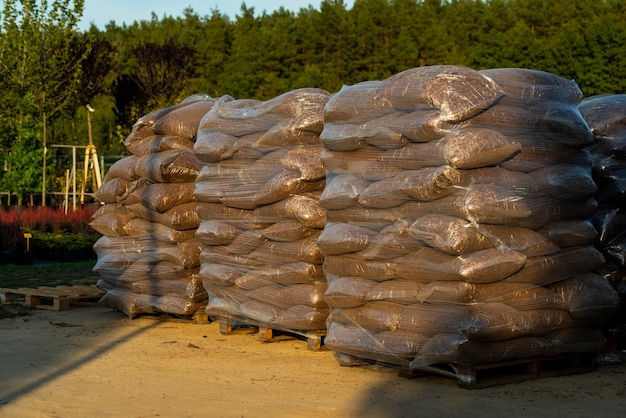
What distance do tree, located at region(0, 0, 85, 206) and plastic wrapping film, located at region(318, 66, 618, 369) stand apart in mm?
15721

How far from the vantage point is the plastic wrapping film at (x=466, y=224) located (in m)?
6.94

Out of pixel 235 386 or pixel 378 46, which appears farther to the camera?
pixel 378 46

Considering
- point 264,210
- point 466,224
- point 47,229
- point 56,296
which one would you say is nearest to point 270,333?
point 264,210

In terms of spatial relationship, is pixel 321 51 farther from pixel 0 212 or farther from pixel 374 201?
pixel 374 201

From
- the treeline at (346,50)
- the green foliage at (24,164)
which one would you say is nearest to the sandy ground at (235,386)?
the green foliage at (24,164)

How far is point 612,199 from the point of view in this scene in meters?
8.11

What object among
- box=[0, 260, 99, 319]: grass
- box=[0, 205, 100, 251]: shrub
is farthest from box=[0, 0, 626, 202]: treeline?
box=[0, 260, 99, 319]: grass

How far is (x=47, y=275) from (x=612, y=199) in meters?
9.92

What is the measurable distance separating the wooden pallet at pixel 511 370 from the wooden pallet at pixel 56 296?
566cm

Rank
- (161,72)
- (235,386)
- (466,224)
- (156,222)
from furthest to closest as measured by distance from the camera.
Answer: (161,72)
(156,222)
(235,386)
(466,224)

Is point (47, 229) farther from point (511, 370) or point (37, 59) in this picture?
point (511, 370)

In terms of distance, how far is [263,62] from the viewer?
45656mm

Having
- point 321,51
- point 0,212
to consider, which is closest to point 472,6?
point 321,51

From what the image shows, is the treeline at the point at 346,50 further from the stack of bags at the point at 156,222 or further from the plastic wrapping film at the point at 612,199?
the plastic wrapping film at the point at 612,199
